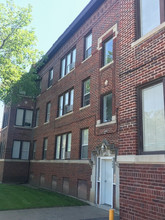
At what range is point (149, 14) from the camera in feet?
22.5

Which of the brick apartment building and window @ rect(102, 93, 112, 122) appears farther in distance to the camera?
window @ rect(102, 93, 112, 122)

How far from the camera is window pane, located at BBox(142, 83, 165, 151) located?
5.76 m

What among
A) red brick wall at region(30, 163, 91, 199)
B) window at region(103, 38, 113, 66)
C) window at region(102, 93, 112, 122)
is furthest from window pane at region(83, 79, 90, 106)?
red brick wall at region(30, 163, 91, 199)

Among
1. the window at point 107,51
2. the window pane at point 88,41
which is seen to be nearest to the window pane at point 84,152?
the window at point 107,51

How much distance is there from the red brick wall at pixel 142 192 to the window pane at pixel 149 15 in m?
3.94

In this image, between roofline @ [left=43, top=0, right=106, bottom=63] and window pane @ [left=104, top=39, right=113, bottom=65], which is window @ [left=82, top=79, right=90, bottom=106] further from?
roofline @ [left=43, top=0, right=106, bottom=63]

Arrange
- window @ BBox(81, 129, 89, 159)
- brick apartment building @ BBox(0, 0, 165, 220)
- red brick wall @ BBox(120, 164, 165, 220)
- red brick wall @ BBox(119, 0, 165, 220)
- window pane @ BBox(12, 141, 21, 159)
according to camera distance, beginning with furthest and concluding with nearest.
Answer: window pane @ BBox(12, 141, 21, 159) → window @ BBox(81, 129, 89, 159) → brick apartment building @ BBox(0, 0, 165, 220) → red brick wall @ BBox(119, 0, 165, 220) → red brick wall @ BBox(120, 164, 165, 220)

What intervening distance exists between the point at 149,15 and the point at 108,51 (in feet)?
20.3

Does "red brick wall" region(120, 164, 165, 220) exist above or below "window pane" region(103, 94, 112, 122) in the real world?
below

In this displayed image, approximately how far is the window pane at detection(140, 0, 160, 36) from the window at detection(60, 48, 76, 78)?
10056 millimetres

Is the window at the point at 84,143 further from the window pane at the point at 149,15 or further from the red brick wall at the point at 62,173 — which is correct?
the window pane at the point at 149,15

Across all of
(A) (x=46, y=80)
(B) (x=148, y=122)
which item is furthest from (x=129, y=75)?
(A) (x=46, y=80)

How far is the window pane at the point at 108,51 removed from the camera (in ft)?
41.7

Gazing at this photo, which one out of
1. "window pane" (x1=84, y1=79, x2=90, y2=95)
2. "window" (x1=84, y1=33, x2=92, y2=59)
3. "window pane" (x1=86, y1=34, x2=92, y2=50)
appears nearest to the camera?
"window pane" (x1=84, y1=79, x2=90, y2=95)
